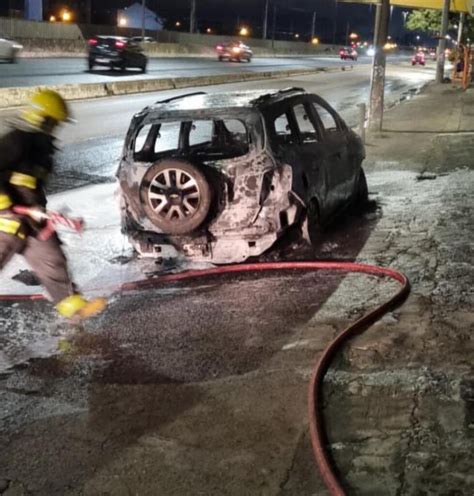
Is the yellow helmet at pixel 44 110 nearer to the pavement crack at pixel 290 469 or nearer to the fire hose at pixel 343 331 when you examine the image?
the fire hose at pixel 343 331

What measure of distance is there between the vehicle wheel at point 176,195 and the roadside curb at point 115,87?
1445cm

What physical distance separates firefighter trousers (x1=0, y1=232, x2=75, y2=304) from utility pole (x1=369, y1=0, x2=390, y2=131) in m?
12.8

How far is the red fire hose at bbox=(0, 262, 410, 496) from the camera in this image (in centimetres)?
335

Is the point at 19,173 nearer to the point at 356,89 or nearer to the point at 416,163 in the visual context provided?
the point at 416,163

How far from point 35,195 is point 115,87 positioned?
2132cm

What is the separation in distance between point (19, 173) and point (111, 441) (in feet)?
6.91

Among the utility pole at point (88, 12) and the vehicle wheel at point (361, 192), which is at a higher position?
the utility pole at point (88, 12)

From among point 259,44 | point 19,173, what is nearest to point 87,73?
point 19,173

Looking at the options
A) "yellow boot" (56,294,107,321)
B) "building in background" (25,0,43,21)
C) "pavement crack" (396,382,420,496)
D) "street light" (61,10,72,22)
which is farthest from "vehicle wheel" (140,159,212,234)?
"street light" (61,10,72,22)

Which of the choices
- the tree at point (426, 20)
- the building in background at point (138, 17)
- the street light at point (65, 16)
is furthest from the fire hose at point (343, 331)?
the building in background at point (138, 17)

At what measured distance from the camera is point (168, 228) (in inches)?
251

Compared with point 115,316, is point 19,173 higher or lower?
higher

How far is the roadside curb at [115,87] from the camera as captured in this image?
2070cm

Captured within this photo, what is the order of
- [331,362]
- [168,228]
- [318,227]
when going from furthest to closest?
[318,227], [168,228], [331,362]
